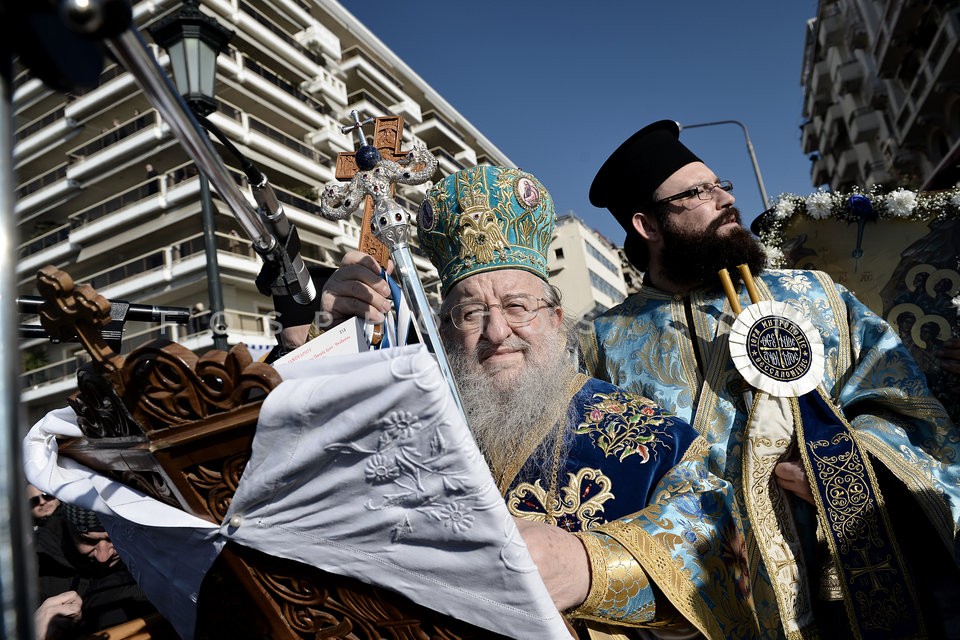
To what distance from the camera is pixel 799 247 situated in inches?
131

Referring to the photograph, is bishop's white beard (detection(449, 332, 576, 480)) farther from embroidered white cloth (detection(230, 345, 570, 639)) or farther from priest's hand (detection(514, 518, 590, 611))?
embroidered white cloth (detection(230, 345, 570, 639))

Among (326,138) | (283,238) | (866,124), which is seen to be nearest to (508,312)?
(283,238)

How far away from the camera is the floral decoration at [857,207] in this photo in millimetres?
2977

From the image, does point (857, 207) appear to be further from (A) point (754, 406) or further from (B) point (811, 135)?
(B) point (811, 135)

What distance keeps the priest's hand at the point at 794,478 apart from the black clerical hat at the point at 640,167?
140 cm

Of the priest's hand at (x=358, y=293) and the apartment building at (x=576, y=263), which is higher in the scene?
the apartment building at (x=576, y=263)

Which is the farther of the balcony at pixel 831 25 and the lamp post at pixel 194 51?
the balcony at pixel 831 25

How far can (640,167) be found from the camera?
11.1ft

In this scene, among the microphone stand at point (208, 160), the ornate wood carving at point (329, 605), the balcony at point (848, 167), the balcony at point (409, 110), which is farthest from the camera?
the balcony at point (409, 110)

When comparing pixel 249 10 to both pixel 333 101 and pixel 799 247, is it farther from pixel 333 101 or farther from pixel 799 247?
pixel 799 247

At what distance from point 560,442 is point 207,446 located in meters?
1.36

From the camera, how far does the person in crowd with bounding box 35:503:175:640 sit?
264 cm

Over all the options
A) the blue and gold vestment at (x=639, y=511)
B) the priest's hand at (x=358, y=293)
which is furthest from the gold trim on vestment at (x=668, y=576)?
the priest's hand at (x=358, y=293)

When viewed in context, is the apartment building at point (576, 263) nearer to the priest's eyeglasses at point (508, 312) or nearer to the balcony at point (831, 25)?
the balcony at point (831, 25)
